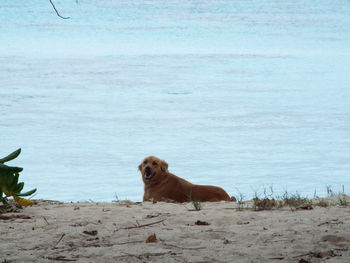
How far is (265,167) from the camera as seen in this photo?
11.8 m

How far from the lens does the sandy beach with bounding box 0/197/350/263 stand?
4586mm

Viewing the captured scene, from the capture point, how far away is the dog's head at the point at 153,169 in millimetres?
8156

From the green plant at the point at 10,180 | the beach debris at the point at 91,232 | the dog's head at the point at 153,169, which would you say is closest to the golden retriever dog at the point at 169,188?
the dog's head at the point at 153,169

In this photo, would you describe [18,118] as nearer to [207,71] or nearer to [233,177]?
[233,177]

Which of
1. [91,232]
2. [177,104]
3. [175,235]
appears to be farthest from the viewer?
[177,104]

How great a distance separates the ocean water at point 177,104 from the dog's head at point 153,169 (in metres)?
1.88

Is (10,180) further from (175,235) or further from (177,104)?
(177,104)

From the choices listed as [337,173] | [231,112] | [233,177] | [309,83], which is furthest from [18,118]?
[309,83]

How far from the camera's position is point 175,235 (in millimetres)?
5160

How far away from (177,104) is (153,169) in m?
9.37

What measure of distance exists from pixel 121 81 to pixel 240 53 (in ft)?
22.3

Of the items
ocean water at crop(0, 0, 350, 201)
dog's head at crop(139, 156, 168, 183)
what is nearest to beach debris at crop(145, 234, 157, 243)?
dog's head at crop(139, 156, 168, 183)

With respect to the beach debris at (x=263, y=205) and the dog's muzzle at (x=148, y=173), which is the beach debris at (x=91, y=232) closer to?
the beach debris at (x=263, y=205)

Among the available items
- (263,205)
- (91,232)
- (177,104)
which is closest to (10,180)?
(91,232)
